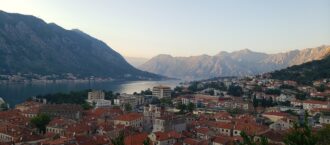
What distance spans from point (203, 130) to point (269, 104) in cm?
3450

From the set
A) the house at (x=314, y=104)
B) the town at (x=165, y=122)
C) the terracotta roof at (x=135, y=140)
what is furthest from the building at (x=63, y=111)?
the house at (x=314, y=104)

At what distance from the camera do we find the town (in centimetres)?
3528

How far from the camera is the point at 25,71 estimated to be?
196750 millimetres

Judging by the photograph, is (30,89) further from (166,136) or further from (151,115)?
(166,136)

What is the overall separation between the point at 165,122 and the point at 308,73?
263 feet

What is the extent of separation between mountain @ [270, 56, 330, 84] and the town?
1702cm

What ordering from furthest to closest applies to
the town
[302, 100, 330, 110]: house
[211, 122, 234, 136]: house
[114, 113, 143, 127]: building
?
[302, 100, 330, 110]: house < [114, 113, 143, 127]: building < [211, 122, 234, 136]: house < the town

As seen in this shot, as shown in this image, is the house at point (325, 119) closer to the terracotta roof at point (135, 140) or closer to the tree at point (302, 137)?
the terracotta roof at point (135, 140)

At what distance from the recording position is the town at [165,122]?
35281 millimetres

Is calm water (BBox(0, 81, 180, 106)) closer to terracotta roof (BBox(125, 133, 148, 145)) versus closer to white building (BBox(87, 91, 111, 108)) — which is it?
white building (BBox(87, 91, 111, 108))

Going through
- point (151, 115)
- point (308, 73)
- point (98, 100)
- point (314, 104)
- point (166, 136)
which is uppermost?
point (308, 73)

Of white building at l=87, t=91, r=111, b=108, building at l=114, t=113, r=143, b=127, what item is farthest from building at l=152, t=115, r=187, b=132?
white building at l=87, t=91, r=111, b=108

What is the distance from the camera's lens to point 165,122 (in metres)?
43.2

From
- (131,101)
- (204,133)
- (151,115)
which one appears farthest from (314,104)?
(131,101)
